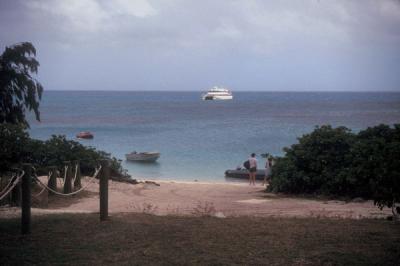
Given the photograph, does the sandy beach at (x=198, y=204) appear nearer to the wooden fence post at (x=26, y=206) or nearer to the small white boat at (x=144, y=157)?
the wooden fence post at (x=26, y=206)

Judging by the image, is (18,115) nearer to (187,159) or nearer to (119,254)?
(119,254)

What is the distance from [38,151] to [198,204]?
543 cm

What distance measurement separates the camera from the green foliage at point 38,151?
49.2 ft

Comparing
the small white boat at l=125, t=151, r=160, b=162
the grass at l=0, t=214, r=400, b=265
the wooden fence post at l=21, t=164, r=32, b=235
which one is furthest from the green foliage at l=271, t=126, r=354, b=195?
the small white boat at l=125, t=151, r=160, b=162

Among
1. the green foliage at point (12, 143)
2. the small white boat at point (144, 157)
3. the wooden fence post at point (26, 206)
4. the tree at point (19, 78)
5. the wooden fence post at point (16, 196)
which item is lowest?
the small white boat at point (144, 157)

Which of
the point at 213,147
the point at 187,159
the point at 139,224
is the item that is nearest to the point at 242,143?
the point at 213,147

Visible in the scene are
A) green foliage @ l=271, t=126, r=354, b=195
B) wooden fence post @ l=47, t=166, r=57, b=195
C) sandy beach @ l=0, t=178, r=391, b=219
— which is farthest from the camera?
green foliage @ l=271, t=126, r=354, b=195

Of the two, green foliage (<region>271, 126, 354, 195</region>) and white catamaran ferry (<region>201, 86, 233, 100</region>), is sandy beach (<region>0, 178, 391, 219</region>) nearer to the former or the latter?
green foliage (<region>271, 126, 354, 195</region>)

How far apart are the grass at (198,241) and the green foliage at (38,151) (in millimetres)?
6060

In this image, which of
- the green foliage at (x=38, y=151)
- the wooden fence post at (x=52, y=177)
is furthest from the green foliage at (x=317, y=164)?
the wooden fence post at (x=52, y=177)

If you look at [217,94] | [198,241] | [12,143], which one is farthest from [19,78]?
[217,94]

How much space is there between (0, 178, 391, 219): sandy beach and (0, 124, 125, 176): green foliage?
1003 millimetres

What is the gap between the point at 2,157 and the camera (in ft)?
46.5

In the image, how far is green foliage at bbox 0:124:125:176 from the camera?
15.0 m
